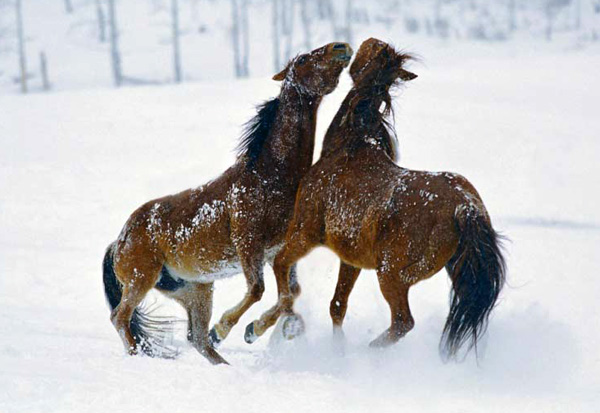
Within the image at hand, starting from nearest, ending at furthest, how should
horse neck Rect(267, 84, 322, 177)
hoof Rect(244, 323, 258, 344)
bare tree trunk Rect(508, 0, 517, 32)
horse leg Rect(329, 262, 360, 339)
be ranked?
hoof Rect(244, 323, 258, 344) < horse leg Rect(329, 262, 360, 339) < horse neck Rect(267, 84, 322, 177) < bare tree trunk Rect(508, 0, 517, 32)

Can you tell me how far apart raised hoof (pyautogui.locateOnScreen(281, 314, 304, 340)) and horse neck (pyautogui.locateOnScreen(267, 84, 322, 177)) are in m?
1.12

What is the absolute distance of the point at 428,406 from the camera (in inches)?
161

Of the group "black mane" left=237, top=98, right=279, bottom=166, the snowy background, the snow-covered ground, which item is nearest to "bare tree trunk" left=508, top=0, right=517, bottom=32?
the snowy background

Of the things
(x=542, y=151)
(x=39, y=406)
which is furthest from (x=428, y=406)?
(x=542, y=151)

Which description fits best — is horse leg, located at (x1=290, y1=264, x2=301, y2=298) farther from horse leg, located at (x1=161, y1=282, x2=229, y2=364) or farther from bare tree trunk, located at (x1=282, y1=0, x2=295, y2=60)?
bare tree trunk, located at (x1=282, y1=0, x2=295, y2=60)

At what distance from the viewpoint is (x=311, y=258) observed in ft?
20.2

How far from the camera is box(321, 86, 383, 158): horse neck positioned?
218 inches

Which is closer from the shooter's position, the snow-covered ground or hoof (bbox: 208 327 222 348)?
the snow-covered ground

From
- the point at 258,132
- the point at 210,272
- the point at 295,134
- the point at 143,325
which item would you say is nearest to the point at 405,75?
the point at 295,134

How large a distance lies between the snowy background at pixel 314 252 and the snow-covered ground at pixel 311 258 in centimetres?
3

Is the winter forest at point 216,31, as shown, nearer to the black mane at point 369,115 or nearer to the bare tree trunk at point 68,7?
the bare tree trunk at point 68,7

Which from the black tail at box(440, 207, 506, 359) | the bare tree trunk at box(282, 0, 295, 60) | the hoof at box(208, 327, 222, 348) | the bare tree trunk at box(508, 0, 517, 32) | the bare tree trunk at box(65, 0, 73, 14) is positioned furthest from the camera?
the bare tree trunk at box(65, 0, 73, 14)

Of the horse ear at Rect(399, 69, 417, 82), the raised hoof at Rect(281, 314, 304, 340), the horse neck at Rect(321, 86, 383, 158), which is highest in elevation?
the horse ear at Rect(399, 69, 417, 82)

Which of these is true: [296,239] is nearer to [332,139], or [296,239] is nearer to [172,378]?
[332,139]
